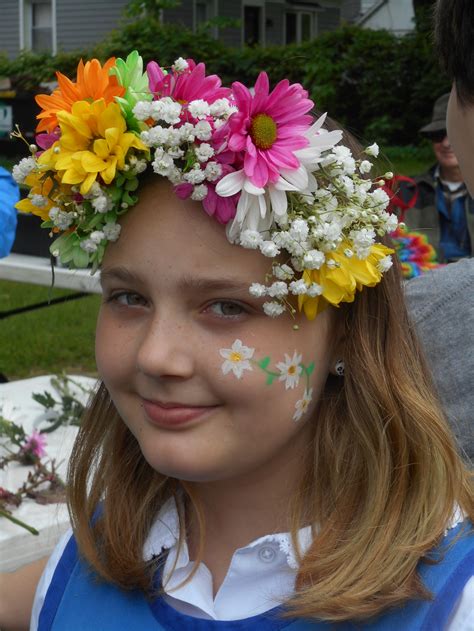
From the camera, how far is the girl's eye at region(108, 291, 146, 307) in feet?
4.79

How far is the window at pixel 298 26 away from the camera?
24734mm

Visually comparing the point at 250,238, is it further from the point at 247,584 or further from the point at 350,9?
the point at 350,9

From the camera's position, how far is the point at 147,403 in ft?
4.68

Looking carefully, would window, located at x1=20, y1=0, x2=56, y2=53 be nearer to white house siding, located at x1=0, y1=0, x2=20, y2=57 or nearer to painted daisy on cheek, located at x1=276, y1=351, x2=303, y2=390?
white house siding, located at x1=0, y1=0, x2=20, y2=57

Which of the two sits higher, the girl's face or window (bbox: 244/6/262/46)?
the girl's face

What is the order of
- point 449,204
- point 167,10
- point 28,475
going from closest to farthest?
point 28,475 < point 449,204 < point 167,10

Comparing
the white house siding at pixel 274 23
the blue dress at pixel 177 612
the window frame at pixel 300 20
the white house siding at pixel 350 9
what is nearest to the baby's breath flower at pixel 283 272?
the blue dress at pixel 177 612

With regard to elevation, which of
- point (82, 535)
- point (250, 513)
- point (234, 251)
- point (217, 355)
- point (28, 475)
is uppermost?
point (234, 251)

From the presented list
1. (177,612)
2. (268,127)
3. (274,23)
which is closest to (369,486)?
(177,612)

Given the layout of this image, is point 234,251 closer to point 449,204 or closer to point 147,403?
point 147,403

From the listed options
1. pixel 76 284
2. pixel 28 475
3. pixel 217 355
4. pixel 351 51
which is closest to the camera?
pixel 217 355

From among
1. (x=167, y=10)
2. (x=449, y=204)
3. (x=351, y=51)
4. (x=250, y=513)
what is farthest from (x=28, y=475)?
(x=167, y=10)

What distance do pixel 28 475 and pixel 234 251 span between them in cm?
178

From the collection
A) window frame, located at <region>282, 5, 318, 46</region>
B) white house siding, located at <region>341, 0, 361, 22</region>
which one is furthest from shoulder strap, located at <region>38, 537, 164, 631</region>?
white house siding, located at <region>341, 0, 361, 22</region>
